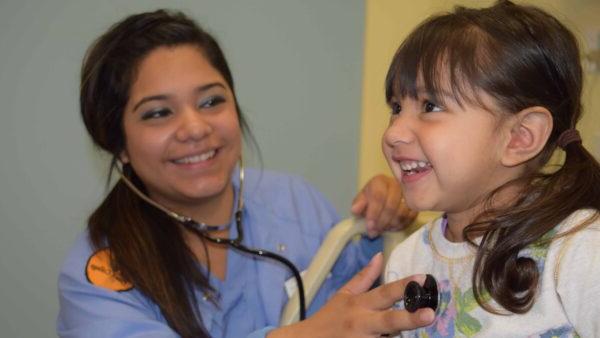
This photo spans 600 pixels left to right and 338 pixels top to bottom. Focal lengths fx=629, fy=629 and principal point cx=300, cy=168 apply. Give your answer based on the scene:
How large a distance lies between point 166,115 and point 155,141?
0.18 feet

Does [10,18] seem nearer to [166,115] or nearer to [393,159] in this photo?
[166,115]

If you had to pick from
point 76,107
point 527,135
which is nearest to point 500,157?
point 527,135

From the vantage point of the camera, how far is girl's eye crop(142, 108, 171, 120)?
48.3 inches

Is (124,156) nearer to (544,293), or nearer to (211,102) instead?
(211,102)

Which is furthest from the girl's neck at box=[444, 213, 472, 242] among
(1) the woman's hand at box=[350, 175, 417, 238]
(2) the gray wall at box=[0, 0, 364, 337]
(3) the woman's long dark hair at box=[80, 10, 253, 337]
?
(2) the gray wall at box=[0, 0, 364, 337]

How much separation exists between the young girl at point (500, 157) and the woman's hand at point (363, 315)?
0.09 meters

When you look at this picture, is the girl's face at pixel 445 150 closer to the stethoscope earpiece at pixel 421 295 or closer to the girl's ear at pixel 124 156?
the stethoscope earpiece at pixel 421 295

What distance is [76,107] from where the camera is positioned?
178 centimetres

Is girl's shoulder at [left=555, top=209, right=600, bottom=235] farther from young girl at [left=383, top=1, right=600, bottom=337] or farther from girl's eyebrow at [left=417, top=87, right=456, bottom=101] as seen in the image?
girl's eyebrow at [left=417, top=87, right=456, bottom=101]

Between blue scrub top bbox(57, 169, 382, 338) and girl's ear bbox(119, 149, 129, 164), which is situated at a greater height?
girl's ear bbox(119, 149, 129, 164)

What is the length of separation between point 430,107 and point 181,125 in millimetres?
552

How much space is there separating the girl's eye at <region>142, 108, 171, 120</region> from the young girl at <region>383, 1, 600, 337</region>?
511mm

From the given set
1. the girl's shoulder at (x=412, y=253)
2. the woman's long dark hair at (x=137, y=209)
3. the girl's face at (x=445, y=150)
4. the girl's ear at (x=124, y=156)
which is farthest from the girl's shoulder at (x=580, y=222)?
the girl's ear at (x=124, y=156)

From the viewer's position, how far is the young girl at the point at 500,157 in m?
0.80
